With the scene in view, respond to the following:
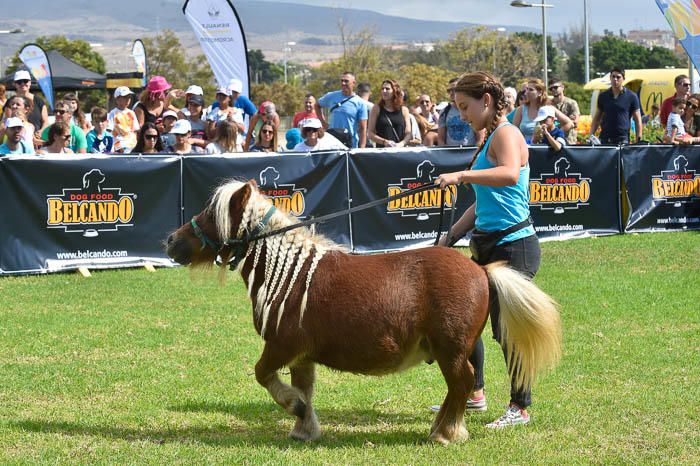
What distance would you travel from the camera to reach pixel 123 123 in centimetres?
1486

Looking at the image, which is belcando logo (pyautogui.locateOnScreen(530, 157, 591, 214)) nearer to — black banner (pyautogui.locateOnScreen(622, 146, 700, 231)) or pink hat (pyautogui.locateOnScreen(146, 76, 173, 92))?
black banner (pyautogui.locateOnScreen(622, 146, 700, 231))

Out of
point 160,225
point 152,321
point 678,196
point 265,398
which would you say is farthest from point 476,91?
point 678,196

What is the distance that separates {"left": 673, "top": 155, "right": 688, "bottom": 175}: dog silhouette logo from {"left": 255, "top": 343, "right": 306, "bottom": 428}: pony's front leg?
1167 centimetres

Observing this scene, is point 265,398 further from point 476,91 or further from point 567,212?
point 567,212

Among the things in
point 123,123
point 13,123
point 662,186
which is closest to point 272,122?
point 123,123

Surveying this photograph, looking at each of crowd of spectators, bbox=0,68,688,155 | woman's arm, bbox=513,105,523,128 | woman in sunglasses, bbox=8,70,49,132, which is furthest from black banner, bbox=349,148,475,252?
woman in sunglasses, bbox=8,70,49,132

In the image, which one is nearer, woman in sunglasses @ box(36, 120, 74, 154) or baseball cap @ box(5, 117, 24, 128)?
baseball cap @ box(5, 117, 24, 128)

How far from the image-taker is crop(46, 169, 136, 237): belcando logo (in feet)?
39.5

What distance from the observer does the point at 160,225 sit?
41.4 feet

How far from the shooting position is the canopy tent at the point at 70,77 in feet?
113

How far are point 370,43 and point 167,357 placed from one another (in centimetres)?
6540

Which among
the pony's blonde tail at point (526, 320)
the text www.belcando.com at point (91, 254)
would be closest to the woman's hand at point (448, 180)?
the pony's blonde tail at point (526, 320)

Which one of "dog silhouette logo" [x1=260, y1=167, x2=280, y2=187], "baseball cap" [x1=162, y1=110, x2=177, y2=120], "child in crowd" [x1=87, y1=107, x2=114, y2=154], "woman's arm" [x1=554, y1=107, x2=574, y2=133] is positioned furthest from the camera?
"child in crowd" [x1=87, y1=107, x2=114, y2=154]

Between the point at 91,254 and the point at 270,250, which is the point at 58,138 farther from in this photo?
the point at 270,250
